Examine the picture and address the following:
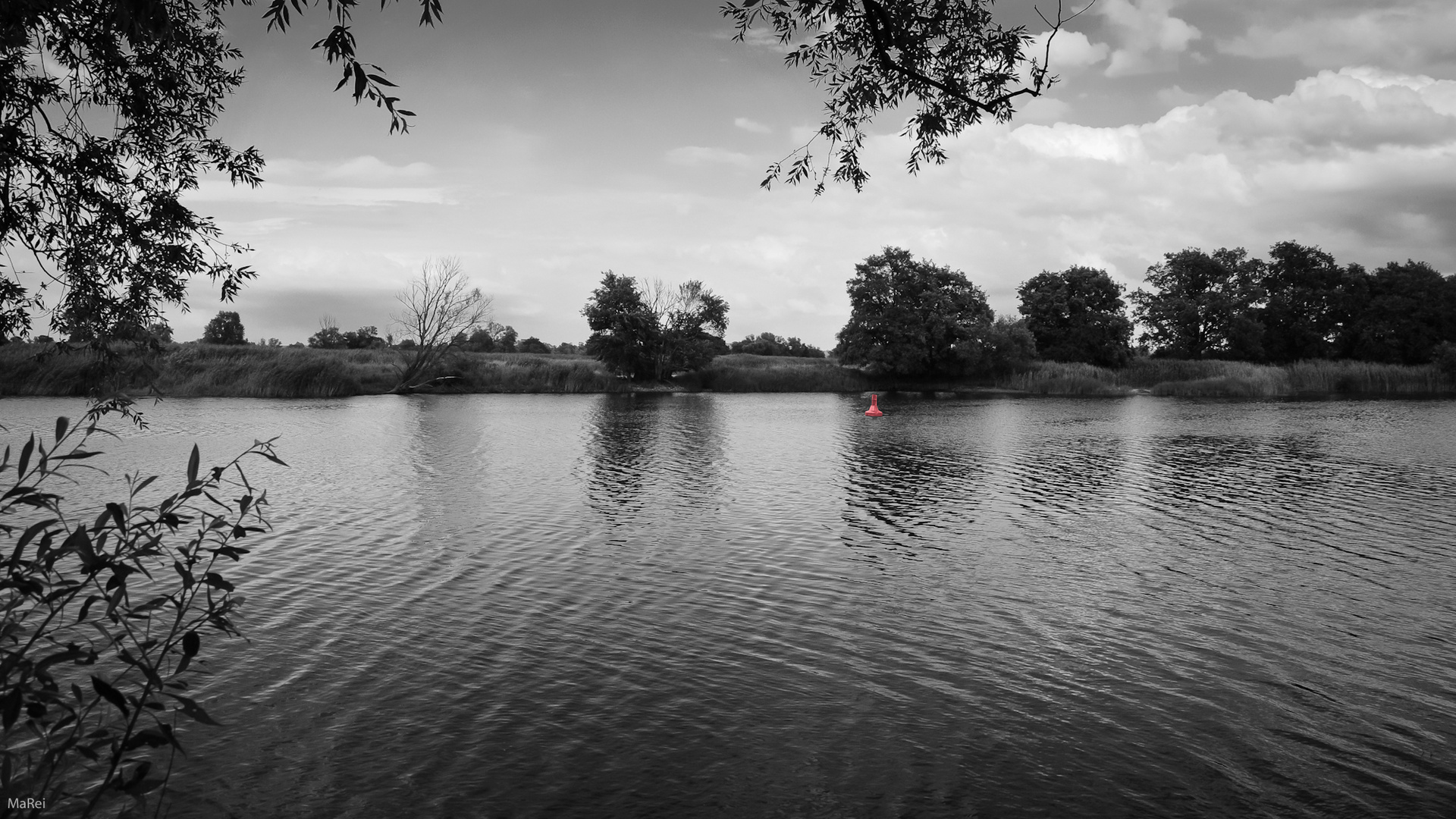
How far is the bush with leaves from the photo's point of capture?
14.0 feet

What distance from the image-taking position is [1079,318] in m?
92.8

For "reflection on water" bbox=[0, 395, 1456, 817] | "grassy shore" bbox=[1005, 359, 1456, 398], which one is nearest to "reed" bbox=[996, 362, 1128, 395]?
"grassy shore" bbox=[1005, 359, 1456, 398]

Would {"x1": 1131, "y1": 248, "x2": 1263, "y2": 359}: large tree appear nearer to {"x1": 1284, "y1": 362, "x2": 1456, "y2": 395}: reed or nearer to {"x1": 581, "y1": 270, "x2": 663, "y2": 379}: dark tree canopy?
{"x1": 1284, "y1": 362, "x2": 1456, "y2": 395}: reed

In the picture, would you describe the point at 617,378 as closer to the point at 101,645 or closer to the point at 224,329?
the point at 224,329

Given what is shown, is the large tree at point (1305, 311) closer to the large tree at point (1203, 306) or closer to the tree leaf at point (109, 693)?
the large tree at point (1203, 306)

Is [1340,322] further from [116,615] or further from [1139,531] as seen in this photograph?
[116,615]

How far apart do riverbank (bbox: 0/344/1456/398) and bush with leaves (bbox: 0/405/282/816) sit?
51.1 meters

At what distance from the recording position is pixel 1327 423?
41781 millimetres

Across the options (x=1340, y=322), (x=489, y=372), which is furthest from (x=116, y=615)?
(x=1340, y=322)

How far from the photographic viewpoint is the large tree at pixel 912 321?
83562 millimetres

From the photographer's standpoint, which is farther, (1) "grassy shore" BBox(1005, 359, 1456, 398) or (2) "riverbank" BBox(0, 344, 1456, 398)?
(1) "grassy shore" BBox(1005, 359, 1456, 398)

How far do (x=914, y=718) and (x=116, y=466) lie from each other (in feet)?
81.1

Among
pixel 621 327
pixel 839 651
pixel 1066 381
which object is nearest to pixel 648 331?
pixel 621 327

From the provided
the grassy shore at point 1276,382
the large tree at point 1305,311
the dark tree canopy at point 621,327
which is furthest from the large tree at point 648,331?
the large tree at point 1305,311
